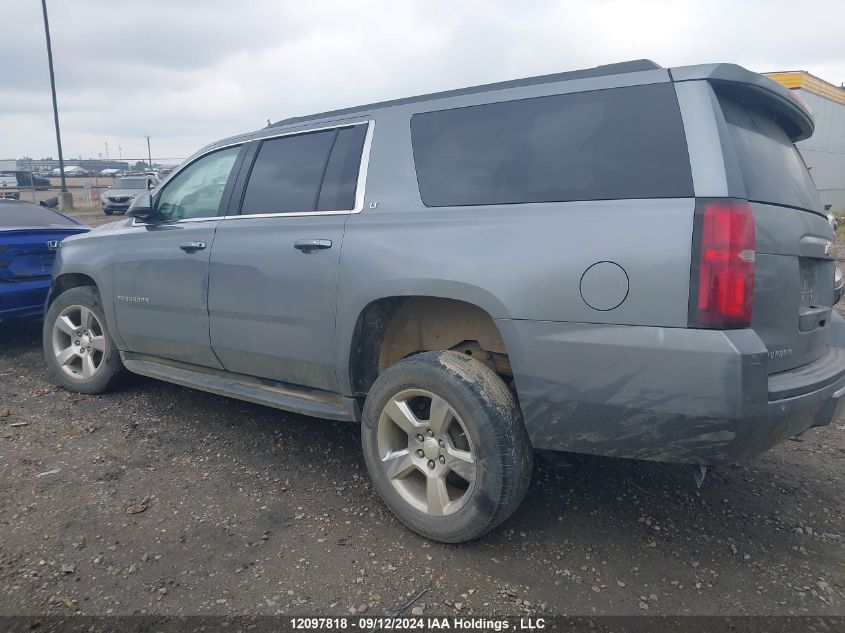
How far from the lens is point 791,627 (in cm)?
235

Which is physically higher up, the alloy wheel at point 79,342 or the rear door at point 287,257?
the rear door at point 287,257

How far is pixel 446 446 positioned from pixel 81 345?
3.41 m

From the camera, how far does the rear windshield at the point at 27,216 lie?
645cm

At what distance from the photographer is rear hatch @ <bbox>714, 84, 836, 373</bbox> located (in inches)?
95.2

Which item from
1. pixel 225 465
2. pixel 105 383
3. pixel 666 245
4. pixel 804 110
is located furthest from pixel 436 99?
pixel 105 383

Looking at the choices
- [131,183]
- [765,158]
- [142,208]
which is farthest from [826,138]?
[131,183]

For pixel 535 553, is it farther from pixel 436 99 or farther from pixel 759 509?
pixel 436 99

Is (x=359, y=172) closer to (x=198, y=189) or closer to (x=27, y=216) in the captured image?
(x=198, y=189)

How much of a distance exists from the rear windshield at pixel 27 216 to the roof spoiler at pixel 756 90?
6190mm

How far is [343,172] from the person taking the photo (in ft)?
11.2

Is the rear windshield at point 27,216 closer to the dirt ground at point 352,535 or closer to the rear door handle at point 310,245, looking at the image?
the dirt ground at point 352,535

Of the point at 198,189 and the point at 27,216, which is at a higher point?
the point at 198,189

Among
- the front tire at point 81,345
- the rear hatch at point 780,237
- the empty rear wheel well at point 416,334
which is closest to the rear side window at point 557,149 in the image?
the rear hatch at point 780,237

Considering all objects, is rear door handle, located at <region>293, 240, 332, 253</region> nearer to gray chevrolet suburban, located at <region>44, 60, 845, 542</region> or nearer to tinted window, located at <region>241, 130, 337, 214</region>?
gray chevrolet suburban, located at <region>44, 60, 845, 542</region>
